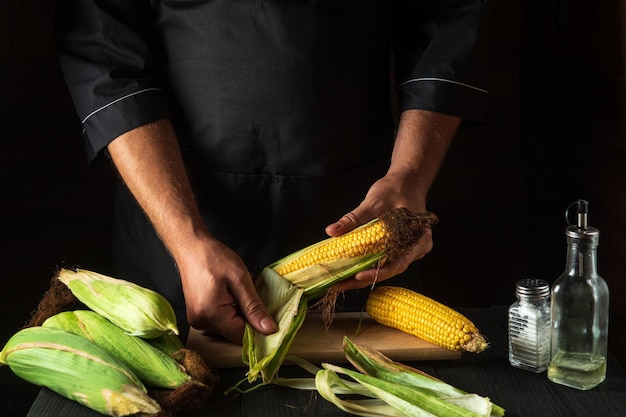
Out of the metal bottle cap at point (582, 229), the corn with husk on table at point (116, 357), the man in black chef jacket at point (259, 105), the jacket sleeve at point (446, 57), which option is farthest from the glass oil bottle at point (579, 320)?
the jacket sleeve at point (446, 57)

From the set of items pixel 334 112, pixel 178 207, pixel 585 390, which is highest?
pixel 334 112

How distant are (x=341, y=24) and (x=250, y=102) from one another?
0.27 metres

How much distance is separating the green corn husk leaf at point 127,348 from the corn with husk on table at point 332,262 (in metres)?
0.24

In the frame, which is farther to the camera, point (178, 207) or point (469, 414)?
point (178, 207)

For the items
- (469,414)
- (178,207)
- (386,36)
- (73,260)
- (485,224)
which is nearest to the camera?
(469,414)

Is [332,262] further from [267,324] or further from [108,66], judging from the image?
[108,66]

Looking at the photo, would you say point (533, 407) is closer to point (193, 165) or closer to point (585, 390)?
point (585, 390)

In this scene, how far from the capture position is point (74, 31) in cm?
195

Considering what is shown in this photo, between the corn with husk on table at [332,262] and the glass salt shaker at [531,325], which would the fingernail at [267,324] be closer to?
the corn with husk on table at [332,262]

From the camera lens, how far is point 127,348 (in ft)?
4.61

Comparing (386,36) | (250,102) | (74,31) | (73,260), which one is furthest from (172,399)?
(73,260)

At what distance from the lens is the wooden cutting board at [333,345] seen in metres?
1.51

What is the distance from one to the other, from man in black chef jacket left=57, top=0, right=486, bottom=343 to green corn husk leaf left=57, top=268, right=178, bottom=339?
0.26 metres

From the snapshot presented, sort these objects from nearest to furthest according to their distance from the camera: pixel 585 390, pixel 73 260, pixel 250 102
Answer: pixel 585 390, pixel 250 102, pixel 73 260
